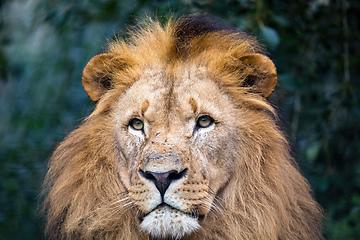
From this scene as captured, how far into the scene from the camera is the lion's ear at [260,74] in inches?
79.0

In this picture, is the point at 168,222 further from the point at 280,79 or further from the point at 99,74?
the point at 280,79

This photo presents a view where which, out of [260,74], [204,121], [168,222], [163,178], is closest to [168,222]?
[168,222]

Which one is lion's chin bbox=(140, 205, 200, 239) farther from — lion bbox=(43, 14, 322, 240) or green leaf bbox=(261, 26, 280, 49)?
green leaf bbox=(261, 26, 280, 49)

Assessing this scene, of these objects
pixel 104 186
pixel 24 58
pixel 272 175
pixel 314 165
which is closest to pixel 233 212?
pixel 272 175

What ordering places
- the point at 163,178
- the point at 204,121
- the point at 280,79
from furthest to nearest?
the point at 280,79
the point at 204,121
the point at 163,178

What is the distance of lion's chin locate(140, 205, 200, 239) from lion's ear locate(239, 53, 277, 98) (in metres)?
0.71

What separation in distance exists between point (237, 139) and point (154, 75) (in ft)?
1.62

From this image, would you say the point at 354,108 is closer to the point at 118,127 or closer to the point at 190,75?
the point at 190,75

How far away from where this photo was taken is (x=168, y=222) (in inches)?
68.4

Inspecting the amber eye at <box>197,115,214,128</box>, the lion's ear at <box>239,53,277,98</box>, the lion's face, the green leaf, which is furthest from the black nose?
the green leaf

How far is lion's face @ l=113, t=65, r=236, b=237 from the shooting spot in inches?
68.9

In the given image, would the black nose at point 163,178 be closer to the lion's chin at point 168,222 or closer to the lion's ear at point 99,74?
the lion's chin at point 168,222

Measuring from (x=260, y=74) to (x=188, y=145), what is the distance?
1.66 feet

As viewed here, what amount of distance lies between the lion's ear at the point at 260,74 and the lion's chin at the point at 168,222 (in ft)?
2.34
